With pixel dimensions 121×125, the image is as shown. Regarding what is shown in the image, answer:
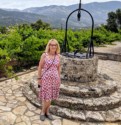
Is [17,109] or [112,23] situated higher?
[112,23]

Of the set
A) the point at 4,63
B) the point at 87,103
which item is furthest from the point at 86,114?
the point at 4,63

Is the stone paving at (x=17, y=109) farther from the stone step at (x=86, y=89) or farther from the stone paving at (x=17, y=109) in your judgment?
the stone step at (x=86, y=89)


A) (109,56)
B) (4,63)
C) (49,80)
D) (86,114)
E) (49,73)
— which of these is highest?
(49,73)

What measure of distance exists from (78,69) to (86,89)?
2.25 feet

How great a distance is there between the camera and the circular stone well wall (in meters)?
6.58

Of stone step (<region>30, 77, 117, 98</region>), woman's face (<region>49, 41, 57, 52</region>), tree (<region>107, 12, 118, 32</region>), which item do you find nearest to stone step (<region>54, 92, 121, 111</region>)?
stone step (<region>30, 77, 117, 98</region>)

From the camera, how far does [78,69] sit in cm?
664

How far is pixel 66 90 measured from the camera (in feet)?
19.9

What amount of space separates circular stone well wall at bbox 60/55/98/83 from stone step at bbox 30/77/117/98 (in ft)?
0.57

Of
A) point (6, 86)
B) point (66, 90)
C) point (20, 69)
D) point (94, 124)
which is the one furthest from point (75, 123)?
point (20, 69)

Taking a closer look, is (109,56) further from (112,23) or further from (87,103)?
(112,23)

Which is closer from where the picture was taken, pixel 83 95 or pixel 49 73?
pixel 49 73

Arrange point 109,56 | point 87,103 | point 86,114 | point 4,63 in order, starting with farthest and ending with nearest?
1. point 109,56
2. point 4,63
3. point 87,103
4. point 86,114

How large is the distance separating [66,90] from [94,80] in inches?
49.0
